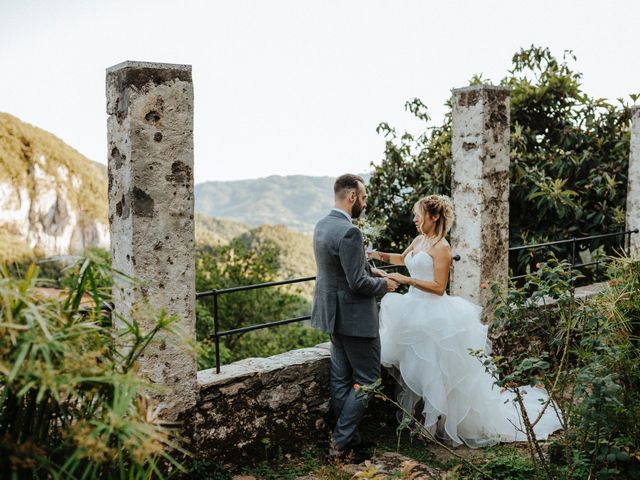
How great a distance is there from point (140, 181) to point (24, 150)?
2240 inches

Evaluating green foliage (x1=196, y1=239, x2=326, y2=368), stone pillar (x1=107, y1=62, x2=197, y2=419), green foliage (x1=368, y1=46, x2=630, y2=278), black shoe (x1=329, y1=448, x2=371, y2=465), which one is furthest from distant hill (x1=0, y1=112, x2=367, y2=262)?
stone pillar (x1=107, y1=62, x2=197, y2=419)

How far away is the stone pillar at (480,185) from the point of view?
5.30 m

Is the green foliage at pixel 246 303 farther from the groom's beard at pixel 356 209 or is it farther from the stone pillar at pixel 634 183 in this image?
the groom's beard at pixel 356 209

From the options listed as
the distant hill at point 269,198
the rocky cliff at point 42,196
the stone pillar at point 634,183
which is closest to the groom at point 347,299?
the stone pillar at point 634,183

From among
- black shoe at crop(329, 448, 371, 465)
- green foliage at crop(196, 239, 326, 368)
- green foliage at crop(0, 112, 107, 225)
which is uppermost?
green foliage at crop(0, 112, 107, 225)

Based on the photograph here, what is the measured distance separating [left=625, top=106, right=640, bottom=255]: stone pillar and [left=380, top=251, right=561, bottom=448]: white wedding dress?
11.9 feet

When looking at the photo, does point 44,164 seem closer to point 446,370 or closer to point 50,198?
point 50,198

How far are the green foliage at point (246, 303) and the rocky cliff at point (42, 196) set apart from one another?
1461 inches

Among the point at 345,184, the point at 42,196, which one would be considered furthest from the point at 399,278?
the point at 42,196

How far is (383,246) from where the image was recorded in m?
8.47

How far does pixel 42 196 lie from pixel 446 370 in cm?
5404

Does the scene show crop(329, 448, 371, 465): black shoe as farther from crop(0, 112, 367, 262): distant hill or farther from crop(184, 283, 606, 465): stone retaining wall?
crop(0, 112, 367, 262): distant hill

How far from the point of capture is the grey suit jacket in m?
4.18

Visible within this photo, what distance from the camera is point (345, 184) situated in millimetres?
4332
